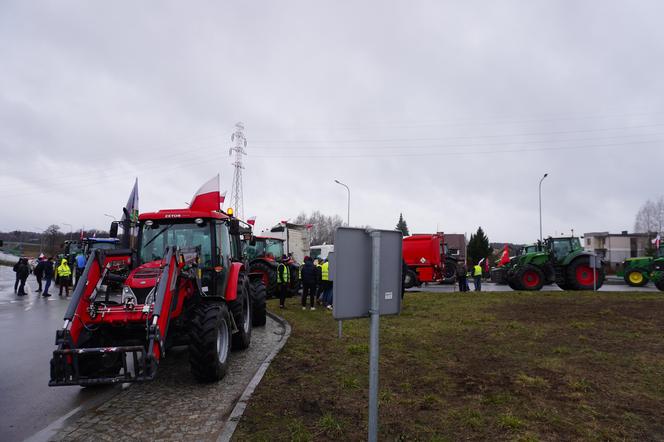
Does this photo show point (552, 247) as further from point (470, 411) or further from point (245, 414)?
point (245, 414)

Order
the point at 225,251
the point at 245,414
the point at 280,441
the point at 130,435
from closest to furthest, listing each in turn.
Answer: the point at 280,441
the point at 130,435
the point at 245,414
the point at 225,251

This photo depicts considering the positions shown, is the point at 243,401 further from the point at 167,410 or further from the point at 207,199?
the point at 207,199

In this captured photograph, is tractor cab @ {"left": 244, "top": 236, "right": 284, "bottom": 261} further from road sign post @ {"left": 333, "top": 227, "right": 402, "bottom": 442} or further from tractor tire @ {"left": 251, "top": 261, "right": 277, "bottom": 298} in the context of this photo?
road sign post @ {"left": 333, "top": 227, "right": 402, "bottom": 442}

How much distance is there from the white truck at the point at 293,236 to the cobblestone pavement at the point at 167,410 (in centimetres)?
1575

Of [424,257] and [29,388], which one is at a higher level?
[424,257]

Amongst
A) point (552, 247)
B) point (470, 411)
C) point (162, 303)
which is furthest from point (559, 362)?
point (552, 247)

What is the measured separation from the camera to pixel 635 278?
75.9ft

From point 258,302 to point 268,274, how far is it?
626cm

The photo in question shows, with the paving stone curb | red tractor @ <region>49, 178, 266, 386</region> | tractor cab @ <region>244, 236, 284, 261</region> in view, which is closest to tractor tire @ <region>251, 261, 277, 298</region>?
tractor cab @ <region>244, 236, 284, 261</region>

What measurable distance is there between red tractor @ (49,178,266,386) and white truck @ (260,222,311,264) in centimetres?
1456

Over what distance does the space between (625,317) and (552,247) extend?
32.9 ft

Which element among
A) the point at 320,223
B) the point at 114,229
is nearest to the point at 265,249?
the point at 114,229

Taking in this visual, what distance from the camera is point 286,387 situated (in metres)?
5.65

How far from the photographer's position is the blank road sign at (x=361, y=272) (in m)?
3.05
